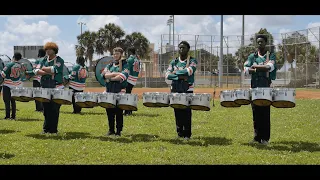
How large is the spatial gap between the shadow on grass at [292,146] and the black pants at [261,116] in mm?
278

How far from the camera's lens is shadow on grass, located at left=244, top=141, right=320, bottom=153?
8.55m

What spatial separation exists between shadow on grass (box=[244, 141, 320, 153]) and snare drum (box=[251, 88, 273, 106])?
1021 millimetres

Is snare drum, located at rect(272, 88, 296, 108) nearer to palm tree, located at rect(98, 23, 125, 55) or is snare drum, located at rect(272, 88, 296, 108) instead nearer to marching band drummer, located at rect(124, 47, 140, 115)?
marching band drummer, located at rect(124, 47, 140, 115)

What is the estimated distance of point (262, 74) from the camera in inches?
341

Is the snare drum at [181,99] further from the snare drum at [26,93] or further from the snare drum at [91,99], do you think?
the snare drum at [26,93]

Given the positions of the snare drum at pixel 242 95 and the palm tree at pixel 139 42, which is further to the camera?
the palm tree at pixel 139 42

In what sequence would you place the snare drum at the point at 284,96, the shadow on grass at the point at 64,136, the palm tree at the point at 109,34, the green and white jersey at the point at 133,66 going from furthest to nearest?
1. the palm tree at the point at 109,34
2. the green and white jersey at the point at 133,66
3. the shadow on grass at the point at 64,136
4. the snare drum at the point at 284,96

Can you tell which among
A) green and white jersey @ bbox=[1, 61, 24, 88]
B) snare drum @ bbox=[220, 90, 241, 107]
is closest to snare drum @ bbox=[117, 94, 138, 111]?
snare drum @ bbox=[220, 90, 241, 107]

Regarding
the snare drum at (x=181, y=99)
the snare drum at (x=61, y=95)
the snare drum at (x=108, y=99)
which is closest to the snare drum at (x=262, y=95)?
the snare drum at (x=181, y=99)

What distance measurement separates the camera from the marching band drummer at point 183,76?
359 inches

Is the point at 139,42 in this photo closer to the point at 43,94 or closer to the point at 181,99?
the point at 43,94

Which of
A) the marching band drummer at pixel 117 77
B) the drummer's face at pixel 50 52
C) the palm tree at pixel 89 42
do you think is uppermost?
the palm tree at pixel 89 42
